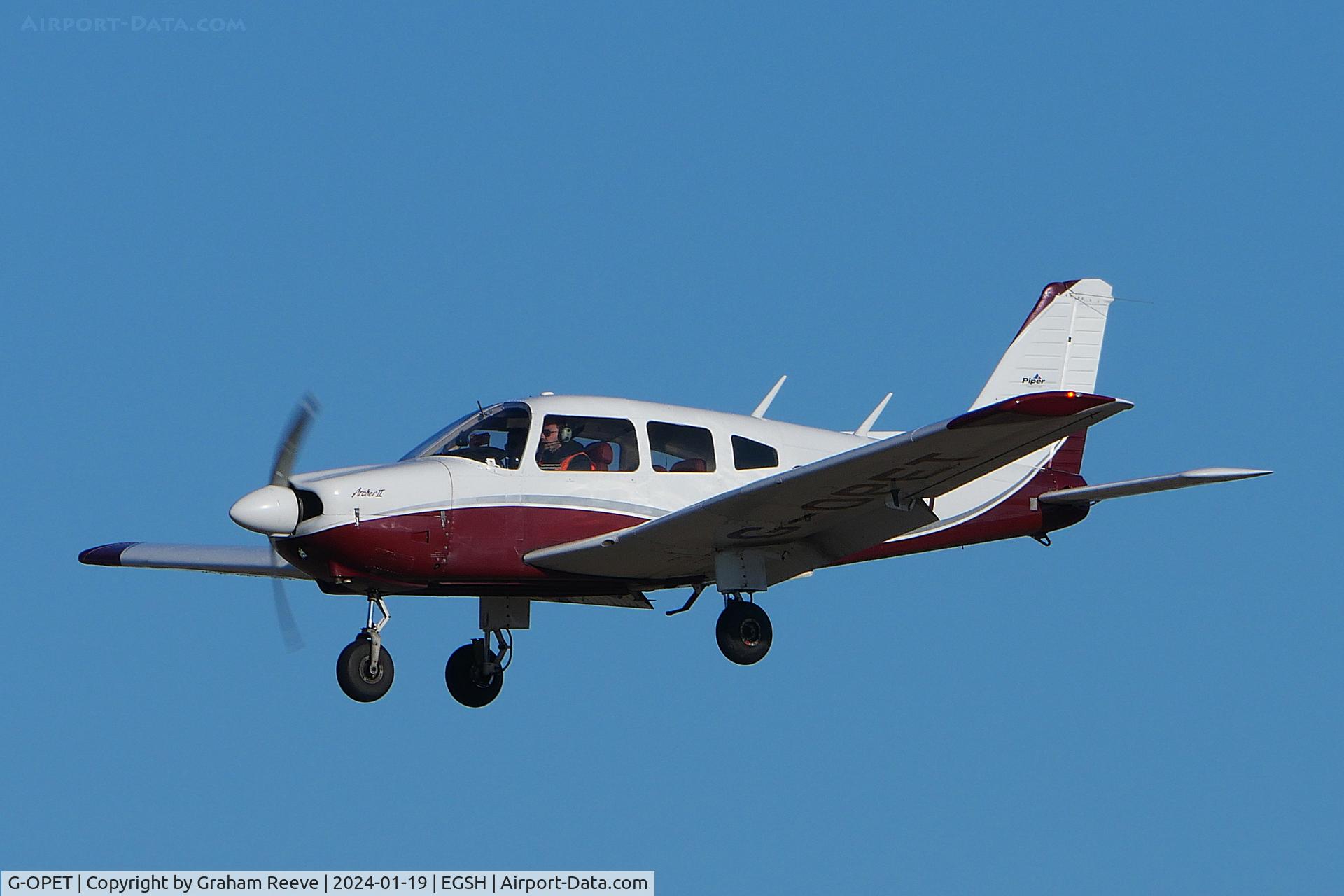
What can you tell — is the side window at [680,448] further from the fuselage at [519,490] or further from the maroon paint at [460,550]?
the maroon paint at [460,550]

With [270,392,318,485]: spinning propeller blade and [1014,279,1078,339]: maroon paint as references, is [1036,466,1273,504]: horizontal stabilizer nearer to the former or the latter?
[1014,279,1078,339]: maroon paint

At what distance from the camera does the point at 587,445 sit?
53.0 ft

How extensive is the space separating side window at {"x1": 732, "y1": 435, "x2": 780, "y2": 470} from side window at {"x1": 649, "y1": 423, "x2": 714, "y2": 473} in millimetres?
262

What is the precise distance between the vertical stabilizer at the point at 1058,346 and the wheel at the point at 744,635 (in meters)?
4.20

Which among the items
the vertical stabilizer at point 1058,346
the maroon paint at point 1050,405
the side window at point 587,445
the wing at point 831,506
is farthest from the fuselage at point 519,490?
the maroon paint at point 1050,405

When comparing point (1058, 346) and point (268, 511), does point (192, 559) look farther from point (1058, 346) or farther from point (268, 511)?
point (1058, 346)

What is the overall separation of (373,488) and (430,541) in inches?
26.9

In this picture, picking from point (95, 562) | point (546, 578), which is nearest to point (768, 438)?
point (546, 578)

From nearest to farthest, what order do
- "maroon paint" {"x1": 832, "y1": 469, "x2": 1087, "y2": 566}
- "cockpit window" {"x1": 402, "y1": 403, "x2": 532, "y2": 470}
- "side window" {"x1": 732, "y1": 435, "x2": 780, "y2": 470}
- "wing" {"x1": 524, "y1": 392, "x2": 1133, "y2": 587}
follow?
1. "wing" {"x1": 524, "y1": 392, "x2": 1133, "y2": 587}
2. "cockpit window" {"x1": 402, "y1": 403, "x2": 532, "y2": 470}
3. "side window" {"x1": 732, "y1": 435, "x2": 780, "y2": 470}
4. "maroon paint" {"x1": 832, "y1": 469, "x2": 1087, "y2": 566}

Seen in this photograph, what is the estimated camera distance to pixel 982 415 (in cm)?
1327

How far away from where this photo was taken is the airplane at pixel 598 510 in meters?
15.0

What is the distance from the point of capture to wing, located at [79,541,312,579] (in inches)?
699

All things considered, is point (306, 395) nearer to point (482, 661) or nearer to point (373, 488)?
point (373, 488)

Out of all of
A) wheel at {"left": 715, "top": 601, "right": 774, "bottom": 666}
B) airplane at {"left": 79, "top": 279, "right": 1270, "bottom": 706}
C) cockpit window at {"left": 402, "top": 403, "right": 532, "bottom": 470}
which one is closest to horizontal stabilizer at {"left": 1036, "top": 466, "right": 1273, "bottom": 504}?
airplane at {"left": 79, "top": 279, "right": 1270, "bottom": 706}
